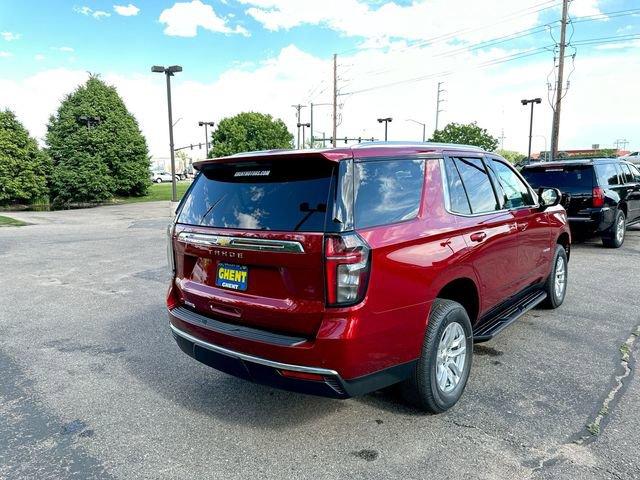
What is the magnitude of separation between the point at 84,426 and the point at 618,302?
6084 millimetres

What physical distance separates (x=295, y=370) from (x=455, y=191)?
186cm

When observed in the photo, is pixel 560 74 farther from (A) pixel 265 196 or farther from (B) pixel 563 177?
(A) pixel 265 196

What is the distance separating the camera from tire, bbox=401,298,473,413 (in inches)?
120

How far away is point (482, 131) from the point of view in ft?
184

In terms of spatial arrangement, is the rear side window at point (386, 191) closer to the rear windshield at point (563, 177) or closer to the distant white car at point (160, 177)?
the rear windshield at point (563, 177)

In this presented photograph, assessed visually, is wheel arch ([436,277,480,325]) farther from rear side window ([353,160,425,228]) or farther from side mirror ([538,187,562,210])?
side mirror ([538,187,562,210])

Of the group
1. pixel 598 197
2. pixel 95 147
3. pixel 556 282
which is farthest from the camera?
pixel 95 147

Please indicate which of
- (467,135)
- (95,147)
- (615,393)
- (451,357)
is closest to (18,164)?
(95,147)

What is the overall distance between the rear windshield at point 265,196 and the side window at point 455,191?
1.17 metres

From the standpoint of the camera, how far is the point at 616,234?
9.76 m

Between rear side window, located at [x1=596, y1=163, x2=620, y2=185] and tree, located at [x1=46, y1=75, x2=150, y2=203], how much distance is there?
2688 centimetres

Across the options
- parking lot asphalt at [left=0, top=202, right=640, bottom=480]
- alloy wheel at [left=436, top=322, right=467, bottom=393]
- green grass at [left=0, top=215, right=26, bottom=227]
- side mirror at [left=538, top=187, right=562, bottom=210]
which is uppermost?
side mirror at [left=538, top=187, right=562, bottom=210]

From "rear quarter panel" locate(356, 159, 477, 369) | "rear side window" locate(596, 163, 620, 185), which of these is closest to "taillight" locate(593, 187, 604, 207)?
"rear side window" locate(596, 163, 620, 185)

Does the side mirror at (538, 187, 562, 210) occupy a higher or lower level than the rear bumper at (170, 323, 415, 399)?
higher
